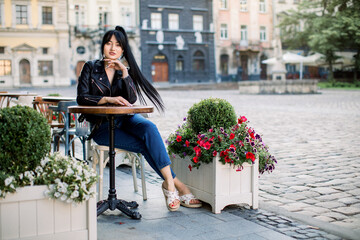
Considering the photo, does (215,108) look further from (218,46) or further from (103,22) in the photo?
(218,46)

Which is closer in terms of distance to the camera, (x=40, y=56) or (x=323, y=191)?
(x=323, y=191)

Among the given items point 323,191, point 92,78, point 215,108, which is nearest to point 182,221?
point 215,108

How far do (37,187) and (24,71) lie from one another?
3735 centimetres

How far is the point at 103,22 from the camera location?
40.0 m

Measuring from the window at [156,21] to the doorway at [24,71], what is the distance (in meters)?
11.9

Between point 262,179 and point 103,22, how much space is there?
36886 mm

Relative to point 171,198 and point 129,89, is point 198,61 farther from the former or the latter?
point 171,198

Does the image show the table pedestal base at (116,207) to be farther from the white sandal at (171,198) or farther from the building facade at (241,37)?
the building facade at (241,37)

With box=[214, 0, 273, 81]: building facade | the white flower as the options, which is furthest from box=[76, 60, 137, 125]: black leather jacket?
box=[214, 0, 273, 81]: building facade

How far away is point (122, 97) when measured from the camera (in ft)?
12.1

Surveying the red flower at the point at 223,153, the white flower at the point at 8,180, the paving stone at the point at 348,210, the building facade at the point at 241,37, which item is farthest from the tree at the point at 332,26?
the white flower at the point at 8,180

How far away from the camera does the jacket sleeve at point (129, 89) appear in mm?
3764

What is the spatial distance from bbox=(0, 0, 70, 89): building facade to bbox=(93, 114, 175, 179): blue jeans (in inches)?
1374

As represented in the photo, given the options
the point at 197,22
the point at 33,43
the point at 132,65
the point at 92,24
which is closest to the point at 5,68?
the point at 33,43
